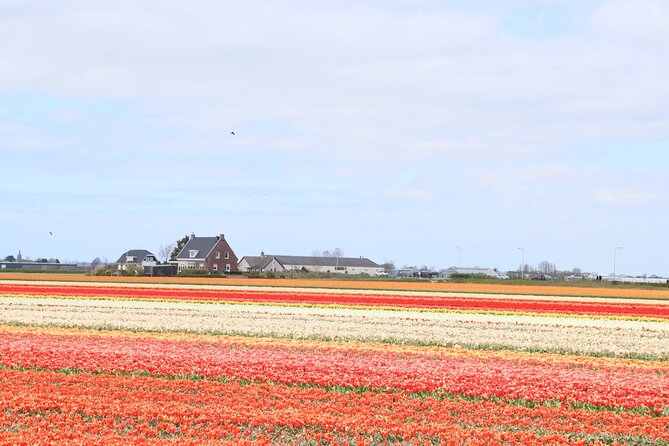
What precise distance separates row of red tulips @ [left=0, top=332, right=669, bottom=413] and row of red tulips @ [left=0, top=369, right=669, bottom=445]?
1087 mm

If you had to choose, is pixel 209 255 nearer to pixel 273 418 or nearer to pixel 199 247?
pixel 199 247

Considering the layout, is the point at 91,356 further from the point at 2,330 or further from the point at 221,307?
the point at 221,307

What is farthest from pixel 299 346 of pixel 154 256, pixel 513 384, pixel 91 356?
pixel 154 256

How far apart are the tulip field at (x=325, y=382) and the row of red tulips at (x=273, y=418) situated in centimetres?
3

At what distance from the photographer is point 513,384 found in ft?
55.8

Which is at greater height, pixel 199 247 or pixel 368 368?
pixel 199 247

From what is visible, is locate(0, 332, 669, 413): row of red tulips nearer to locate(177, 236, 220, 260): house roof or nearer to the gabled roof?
locate(177, 236, 220, 260): house roof

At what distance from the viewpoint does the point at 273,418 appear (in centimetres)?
1326

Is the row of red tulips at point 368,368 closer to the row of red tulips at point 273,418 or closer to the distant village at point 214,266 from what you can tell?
the row of red tulips at point 273,418

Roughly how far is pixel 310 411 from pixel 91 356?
794 centimetres

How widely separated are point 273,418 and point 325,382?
3842 millimetres

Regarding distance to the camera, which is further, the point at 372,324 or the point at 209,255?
the point at 209,255

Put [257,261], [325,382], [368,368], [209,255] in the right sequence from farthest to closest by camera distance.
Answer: [257,261] → [209,255] → [368,368] → [325,382]

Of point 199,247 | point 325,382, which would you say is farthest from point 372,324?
point 199,247
